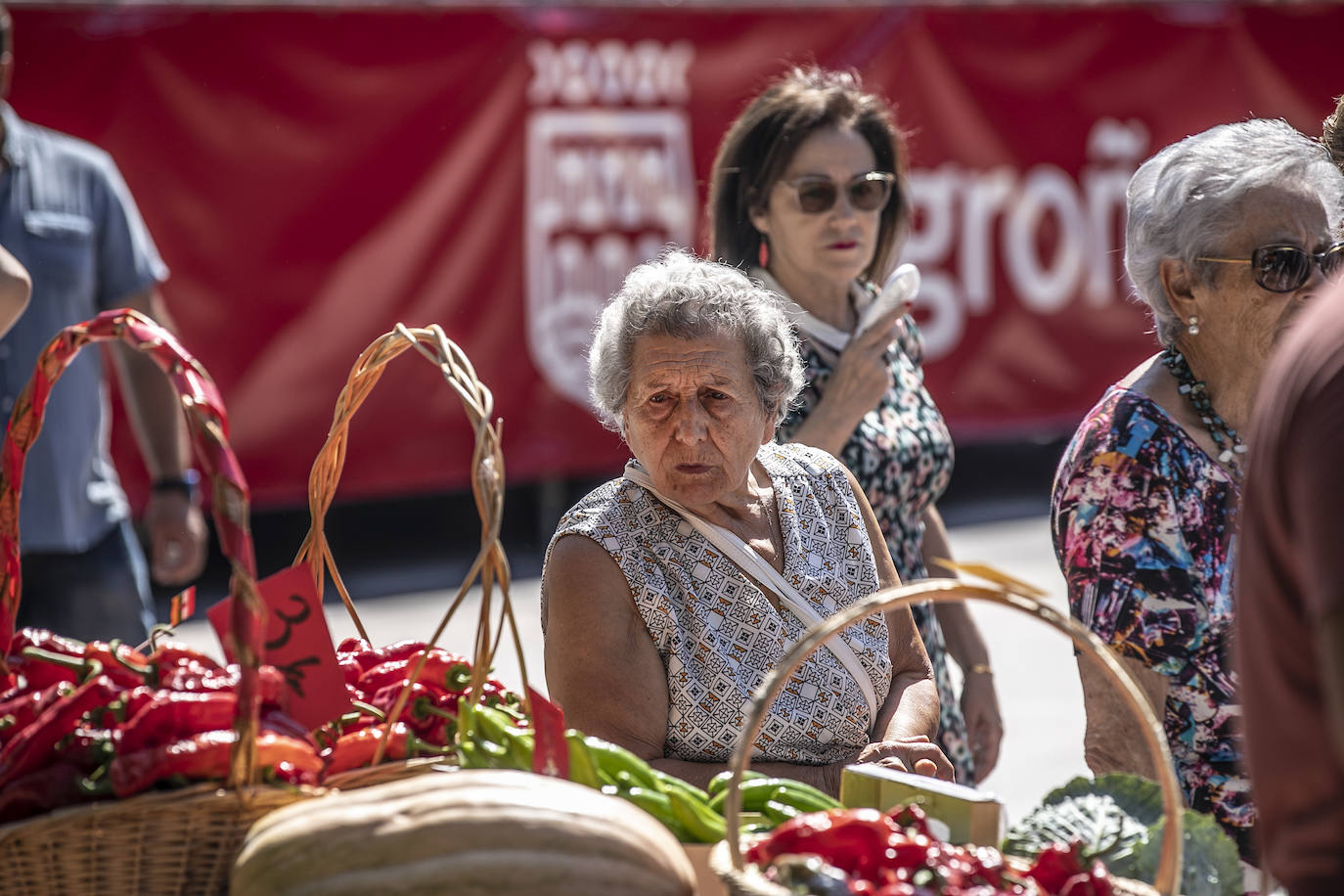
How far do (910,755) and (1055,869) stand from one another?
33.5 inches

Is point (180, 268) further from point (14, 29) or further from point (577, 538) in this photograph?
point (577, 538)

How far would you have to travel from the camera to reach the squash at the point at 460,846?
1.38 metres

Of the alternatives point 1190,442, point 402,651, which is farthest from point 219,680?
point 1190,442

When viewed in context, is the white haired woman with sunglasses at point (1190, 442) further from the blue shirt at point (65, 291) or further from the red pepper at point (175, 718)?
the blue shirt at point (65, 291)

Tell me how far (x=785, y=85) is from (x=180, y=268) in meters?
3.87

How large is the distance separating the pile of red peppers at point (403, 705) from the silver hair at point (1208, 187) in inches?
52.8

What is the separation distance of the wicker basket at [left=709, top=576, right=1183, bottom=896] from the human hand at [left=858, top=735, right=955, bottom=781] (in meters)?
0.78

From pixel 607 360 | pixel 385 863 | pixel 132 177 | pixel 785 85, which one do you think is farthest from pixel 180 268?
pixel 385 863

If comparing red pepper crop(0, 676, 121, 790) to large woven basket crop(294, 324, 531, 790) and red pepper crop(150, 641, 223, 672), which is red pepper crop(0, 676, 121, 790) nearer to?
red pepper crop(150, 641, 223, 672)

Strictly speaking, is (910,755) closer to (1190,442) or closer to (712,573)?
(712,573)

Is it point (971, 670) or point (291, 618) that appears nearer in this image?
point (291, 618)

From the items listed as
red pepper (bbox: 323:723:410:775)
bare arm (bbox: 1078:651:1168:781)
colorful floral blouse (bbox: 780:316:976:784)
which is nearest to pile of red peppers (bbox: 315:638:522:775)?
red pepper (bbox: 323:723:410:775)

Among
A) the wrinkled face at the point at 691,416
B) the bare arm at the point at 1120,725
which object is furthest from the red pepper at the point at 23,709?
the bare arm at the point at 1120,725

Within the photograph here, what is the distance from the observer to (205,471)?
1617mm
